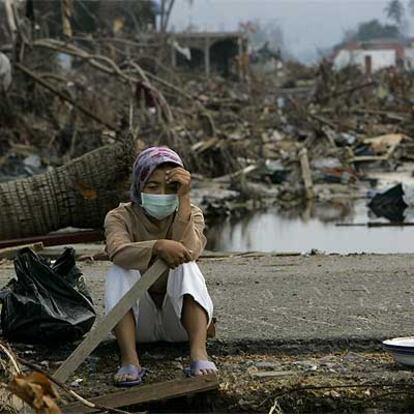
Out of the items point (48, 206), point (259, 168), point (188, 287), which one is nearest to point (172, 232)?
point (188, 287)

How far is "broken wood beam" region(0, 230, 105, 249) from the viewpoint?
9664 millimetres

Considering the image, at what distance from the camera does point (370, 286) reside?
23.1 ft

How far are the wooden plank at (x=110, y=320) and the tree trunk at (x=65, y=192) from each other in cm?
515

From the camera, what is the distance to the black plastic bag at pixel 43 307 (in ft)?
17.3

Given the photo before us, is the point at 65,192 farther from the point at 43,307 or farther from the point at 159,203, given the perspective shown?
the point at 159,203

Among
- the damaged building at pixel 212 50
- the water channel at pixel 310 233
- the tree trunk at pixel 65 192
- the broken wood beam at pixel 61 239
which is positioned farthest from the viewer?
the damaged building at pixel 212 50

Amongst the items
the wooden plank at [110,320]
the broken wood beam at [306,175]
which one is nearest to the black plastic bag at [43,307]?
the wooden plank at [110,320]

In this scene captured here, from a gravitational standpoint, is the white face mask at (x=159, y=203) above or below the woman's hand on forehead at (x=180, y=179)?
below

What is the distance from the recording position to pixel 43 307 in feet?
17.2

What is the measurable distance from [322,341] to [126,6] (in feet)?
120

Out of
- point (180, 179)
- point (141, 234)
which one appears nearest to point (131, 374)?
point (141, 234)

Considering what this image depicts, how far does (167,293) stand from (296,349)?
87 cm

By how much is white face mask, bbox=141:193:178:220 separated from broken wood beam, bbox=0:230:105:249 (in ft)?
15.8

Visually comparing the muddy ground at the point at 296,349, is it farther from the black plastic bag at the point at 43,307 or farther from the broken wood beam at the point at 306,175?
the broken wood beam at the point at 306,175
